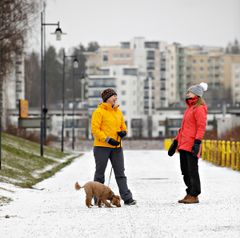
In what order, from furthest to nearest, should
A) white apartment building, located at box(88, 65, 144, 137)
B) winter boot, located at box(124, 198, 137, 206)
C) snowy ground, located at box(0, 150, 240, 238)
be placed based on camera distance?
white apartment building, located at box(88, 65, 144, 137), winter boot, located at box(124, 198, 137, 206), snowy ground, located at box(0, 150, 240, 238)

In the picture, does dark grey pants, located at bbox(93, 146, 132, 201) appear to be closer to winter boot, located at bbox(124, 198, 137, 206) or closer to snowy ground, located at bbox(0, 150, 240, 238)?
winter boot, located at bbox(124, 198, 137, 206)

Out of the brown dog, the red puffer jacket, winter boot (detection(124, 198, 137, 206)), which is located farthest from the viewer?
the red puffer jacket

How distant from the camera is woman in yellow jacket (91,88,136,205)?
1491cm

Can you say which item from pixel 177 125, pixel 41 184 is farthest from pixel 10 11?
pixel 177 125

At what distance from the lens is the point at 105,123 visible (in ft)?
49.3

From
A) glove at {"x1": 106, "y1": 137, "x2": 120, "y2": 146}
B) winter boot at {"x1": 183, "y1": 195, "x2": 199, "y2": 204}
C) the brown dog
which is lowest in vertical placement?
winter boot at {"x1": 183, "y1": 195, "x2": 199, "y2": 204}

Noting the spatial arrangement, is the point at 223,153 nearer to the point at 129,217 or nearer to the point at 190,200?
the point at 190,200

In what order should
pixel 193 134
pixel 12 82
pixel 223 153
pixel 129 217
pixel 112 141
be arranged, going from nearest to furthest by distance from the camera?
pixel 129 217, pixel 112 141, pixel 193 134, pixel 223 153, pixel 12 82

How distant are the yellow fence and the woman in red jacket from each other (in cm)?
1562

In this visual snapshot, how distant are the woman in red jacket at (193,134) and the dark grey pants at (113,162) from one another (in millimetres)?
862

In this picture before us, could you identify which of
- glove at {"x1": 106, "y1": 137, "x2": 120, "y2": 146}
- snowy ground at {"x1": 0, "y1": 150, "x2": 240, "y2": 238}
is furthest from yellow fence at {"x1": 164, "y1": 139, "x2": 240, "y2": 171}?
glove at {"x1": 106, "y1": 137, "x2": 120, "y2": 146}

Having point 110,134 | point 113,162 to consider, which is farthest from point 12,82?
point 110,134

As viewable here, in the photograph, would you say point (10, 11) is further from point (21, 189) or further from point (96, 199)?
point (96, 199)

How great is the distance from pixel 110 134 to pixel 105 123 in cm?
18
